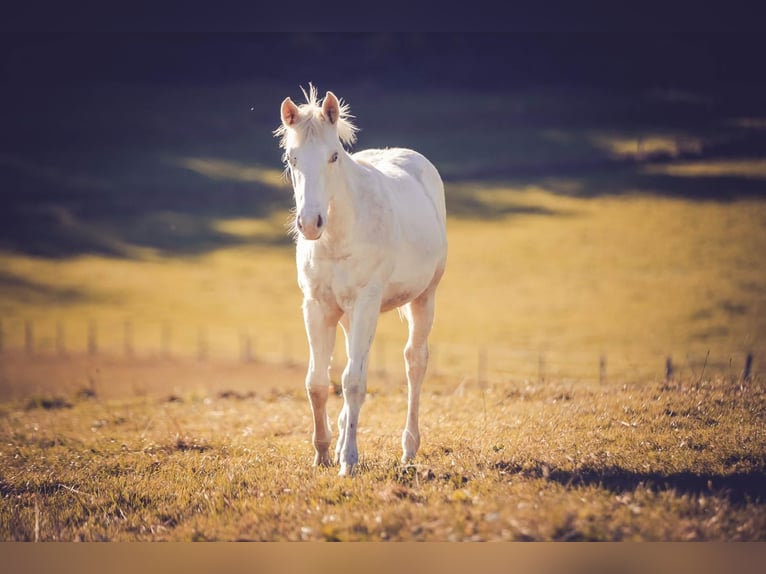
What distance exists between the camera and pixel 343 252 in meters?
6.03

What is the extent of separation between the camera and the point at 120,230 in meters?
23.2

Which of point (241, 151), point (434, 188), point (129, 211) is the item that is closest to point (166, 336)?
point (129, 211)

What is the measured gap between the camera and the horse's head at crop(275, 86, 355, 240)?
547cm

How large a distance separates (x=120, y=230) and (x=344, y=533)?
20.0m

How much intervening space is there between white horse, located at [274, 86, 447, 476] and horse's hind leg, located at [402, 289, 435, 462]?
0.03m

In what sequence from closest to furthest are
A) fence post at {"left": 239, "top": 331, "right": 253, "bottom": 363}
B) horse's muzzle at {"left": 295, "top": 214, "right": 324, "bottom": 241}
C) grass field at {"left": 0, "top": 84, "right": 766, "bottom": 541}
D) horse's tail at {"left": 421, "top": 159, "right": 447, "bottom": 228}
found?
1. grass field at {"left": 0, "top": 84, "right": 766, "bottom": 541}
2. horse's muzzle at {"left": 295, "top": 214, "right": 324, "bottom": 241}
3. horse's tail at {"left": 421, "top": 159, "right": 447, "bottom": 228}
4. fence post at {"left": 239, "top": 331, "right": 253, "bottom": 363}

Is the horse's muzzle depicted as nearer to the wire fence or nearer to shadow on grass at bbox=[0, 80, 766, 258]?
shadow on grass at bbox=[0, 80, 766, 258]

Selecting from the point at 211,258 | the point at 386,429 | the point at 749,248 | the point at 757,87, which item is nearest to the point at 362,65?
the point at 757,87

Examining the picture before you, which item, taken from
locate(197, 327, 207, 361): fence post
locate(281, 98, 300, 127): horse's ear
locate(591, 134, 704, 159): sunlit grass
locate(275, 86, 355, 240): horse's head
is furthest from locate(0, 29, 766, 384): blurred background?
locate(281, 98, 300, 127): horse's ear

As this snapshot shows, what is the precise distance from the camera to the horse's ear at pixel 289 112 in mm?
5719

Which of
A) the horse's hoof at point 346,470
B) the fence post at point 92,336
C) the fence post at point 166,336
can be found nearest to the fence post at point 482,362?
the fence post at point 166,336

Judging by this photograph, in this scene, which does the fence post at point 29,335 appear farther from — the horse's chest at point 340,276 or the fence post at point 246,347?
the horse's chest at point 340,276

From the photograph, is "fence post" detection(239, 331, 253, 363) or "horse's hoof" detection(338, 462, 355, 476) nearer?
"horse's hoof" detection(338, 462, 355, 476)

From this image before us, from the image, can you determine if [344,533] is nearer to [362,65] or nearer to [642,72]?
[362,65]
